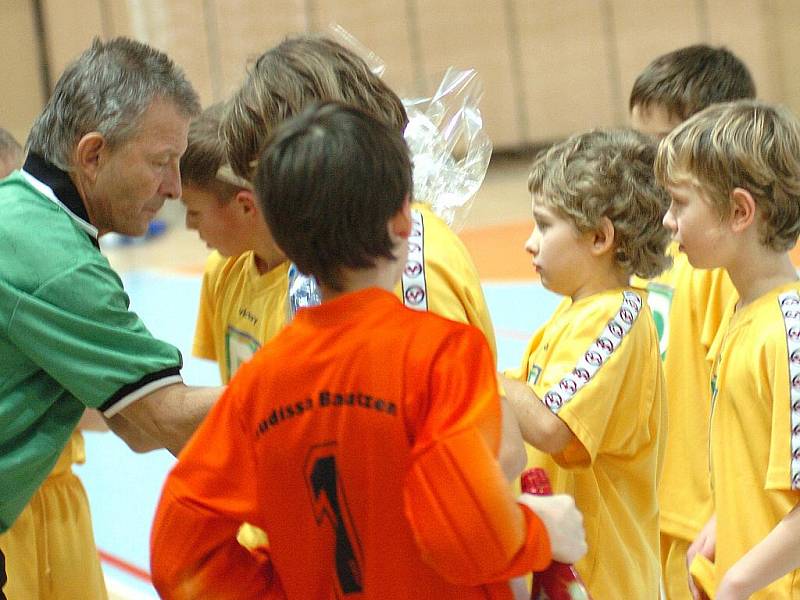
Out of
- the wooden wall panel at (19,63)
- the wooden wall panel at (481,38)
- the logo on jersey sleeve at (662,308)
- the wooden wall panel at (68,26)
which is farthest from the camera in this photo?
the wooden wall panel at (19,63)

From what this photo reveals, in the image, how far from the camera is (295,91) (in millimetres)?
1812

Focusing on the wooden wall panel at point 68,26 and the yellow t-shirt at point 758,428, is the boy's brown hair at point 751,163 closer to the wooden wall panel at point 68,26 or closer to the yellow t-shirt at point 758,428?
the yellow t-shirt at point 758,428

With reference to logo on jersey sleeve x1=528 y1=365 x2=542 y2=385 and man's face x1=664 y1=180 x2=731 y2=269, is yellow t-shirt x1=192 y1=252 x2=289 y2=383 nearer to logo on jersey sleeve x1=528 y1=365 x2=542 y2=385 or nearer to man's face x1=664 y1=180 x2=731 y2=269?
logo on jersey sleeve x1=528 y1=365 x2=542 y2=385

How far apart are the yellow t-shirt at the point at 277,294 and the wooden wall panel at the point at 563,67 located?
9554 millimetres

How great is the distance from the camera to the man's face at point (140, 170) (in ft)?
6.96

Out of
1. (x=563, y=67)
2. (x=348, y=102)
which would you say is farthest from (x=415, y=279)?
(x=563, y=67)

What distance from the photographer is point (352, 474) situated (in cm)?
139

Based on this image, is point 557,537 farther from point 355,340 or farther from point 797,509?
point 797,509

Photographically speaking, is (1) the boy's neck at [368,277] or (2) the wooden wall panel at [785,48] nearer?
(1) the boy's neck at [368,277]

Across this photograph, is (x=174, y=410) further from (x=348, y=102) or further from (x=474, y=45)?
(x=474, y=45)

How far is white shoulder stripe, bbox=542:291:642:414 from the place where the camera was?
6.75 feet

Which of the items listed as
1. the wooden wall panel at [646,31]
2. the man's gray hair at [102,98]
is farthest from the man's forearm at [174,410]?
the wooden wall panel at [646,31]

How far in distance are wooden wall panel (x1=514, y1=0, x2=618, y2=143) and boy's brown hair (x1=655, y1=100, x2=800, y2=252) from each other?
981cm

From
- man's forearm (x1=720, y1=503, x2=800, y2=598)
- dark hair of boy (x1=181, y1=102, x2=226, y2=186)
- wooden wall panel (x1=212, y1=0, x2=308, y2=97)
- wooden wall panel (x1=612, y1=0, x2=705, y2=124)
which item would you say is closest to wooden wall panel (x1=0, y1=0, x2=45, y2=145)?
wooden wall panel (x1=212, y1=0, x2=308, y2=97)
